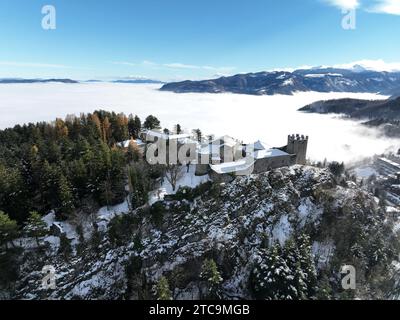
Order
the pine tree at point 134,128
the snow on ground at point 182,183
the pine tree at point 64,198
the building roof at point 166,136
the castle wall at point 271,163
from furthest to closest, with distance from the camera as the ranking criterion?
the pine tree at point 134,128 → the building roof at point 166,136 → the castle wall at point 271,163 → the snow on ground at point 182,183 → the pine tree at point 64,198

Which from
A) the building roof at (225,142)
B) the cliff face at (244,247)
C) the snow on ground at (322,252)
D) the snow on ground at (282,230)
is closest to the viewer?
the cliff face at (244,247)

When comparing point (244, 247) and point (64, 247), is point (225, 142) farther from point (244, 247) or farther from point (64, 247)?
point (64, 247)

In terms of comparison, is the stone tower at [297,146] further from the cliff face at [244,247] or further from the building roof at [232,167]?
the building roof at [232,167]

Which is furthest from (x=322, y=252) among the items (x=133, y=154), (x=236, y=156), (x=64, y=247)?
(x=64, y=247)

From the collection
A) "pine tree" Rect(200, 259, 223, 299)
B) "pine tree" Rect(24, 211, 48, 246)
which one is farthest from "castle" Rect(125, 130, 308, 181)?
"pine tree" Rect(24, 211, 48, 246)

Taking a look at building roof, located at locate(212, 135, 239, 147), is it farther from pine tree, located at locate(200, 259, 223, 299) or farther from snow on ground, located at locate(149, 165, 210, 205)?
pine tree, located at locate(200, 259, 223, 299)

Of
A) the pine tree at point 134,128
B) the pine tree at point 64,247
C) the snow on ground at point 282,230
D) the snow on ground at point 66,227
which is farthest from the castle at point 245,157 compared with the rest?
the pine tree at point 134,128

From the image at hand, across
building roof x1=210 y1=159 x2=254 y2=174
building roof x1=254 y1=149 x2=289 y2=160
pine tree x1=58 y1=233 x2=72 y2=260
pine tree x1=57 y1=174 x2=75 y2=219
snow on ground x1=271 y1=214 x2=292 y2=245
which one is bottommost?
pine tree x1=58 y1=233 x2=72 y2=260
